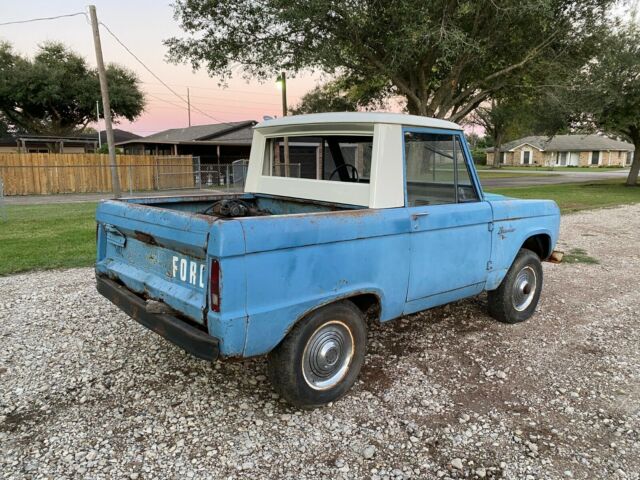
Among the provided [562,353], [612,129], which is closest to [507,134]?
[612,129]

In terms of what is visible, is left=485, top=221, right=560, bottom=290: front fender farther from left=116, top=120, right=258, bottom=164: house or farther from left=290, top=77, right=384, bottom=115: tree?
left=116, top=120, right=258, bottom=164: house

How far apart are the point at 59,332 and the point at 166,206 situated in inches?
64.8

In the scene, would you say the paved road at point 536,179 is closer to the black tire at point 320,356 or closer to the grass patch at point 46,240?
the grass patch at point 46,240

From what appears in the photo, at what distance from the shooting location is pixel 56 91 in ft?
126

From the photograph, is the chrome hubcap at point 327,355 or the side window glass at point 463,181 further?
the side window glass at point 463,181

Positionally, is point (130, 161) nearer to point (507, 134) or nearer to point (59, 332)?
point (59, 332)

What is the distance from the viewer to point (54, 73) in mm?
38344

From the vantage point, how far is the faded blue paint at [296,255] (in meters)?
2.61

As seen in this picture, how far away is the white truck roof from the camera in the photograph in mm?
3414

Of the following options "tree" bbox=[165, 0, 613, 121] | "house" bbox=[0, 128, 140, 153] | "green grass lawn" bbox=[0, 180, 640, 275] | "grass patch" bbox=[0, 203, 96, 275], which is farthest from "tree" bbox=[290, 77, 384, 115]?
"house" bbox=[0, 128, 140, 153]

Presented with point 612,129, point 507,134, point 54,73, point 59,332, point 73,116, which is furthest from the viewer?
point 507,134

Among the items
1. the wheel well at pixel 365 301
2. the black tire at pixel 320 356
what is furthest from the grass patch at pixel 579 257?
the black tire at pixel 320 356

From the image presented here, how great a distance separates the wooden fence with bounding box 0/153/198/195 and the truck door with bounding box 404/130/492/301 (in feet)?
61.7

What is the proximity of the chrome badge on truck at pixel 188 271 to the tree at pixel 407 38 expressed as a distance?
1181cm
